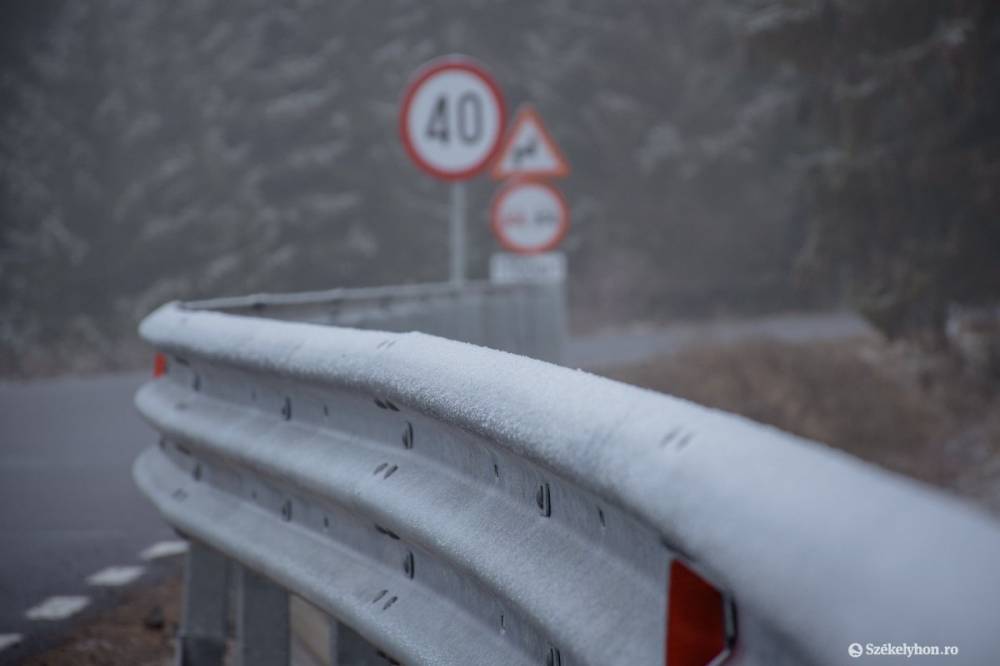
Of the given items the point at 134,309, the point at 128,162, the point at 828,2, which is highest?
the point at 828,2

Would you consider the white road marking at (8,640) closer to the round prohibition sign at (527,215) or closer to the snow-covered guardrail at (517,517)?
the snow-covered guardrail at (517,517)

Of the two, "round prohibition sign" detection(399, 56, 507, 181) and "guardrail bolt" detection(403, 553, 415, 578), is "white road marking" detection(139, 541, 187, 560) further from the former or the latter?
"round prohibition sign" detection(399, 56, 507, 181)

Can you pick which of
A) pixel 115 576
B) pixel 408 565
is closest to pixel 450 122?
pixel 115 576

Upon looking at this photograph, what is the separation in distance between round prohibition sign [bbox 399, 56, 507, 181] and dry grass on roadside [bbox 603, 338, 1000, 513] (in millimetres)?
2494

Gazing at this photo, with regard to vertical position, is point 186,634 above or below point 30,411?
above

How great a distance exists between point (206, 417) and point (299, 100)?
28.9 metres

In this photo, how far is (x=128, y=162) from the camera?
32.2 meters

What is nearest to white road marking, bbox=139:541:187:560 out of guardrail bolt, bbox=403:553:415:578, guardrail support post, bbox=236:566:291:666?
guardrail support post, bbox=236:566:291:666

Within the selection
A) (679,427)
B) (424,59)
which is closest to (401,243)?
(424,59)

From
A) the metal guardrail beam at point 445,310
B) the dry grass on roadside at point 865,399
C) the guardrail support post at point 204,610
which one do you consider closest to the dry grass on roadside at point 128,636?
the guardrail support post at point 204,610

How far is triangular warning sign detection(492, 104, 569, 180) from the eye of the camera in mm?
14492

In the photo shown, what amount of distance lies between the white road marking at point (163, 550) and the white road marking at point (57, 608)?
102 cm

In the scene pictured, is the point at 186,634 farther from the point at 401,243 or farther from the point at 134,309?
the point at 401,243

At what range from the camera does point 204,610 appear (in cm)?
455
